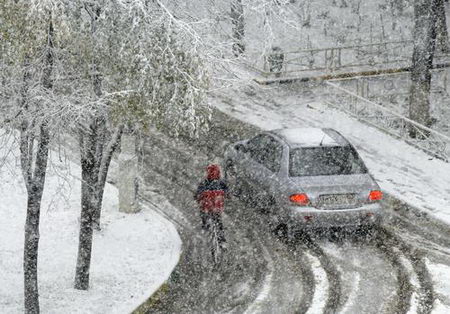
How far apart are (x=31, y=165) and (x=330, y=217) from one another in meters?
4.98

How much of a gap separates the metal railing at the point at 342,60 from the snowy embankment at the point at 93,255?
10.3m

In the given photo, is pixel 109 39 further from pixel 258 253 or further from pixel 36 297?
pixel 258 253

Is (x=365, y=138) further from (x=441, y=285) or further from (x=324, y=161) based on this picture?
(x=441, y=285)

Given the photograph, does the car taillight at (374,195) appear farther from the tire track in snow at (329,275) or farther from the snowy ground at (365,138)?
the snowy ground at (365,138)

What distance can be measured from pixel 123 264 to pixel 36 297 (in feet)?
7.26

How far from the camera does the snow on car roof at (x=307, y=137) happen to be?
13859 mm

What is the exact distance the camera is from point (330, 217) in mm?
12703

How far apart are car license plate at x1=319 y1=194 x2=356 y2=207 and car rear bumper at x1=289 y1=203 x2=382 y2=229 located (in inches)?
4.1

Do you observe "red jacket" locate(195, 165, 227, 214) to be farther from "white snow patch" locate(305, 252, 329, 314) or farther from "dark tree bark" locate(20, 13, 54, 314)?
"dark tree bark" locate(20, 13, 54, 314)

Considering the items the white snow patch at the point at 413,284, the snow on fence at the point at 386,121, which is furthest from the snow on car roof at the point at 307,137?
the snow on fence at the point at 386,121

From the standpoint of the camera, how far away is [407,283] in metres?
11.5

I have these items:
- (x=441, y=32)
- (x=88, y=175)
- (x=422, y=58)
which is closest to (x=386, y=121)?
(x=422, y=58)

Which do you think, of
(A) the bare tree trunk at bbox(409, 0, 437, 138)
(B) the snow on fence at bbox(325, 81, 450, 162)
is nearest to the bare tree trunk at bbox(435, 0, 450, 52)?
(B) the snow on fence at bbox(325, 81, 450, 162)

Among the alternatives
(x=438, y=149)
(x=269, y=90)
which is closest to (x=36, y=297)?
(x=438, y=149)
